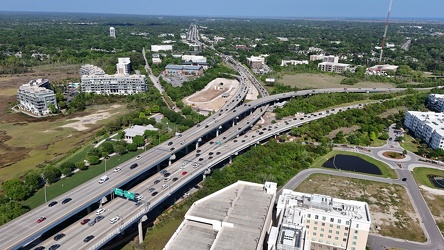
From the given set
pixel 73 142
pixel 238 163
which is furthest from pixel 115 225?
pixel 73 142

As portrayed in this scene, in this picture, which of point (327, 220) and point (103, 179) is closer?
point (327, 220)

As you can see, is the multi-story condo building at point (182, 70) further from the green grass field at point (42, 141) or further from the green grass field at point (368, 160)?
the green grass field at point (368, 160)

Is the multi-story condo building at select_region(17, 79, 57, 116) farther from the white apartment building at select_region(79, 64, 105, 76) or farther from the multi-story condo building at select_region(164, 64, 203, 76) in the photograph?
the multi-story condo building at select_region(164, 64, 203, 76)

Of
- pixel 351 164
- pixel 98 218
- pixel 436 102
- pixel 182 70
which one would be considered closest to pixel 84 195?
pixel 98 218

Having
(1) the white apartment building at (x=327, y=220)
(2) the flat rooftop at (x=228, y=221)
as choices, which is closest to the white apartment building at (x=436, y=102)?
(1) the white apartment building at (x=327, y=220)

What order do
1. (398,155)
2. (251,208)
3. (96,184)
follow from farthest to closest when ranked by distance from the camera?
(398,155), (96,184), (251,208)

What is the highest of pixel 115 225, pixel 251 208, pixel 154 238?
pixel 251 208

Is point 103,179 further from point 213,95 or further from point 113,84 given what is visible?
point 213,95

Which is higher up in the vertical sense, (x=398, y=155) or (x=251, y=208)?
(x=251, y=208)

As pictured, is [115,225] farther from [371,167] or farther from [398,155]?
[398,155]
